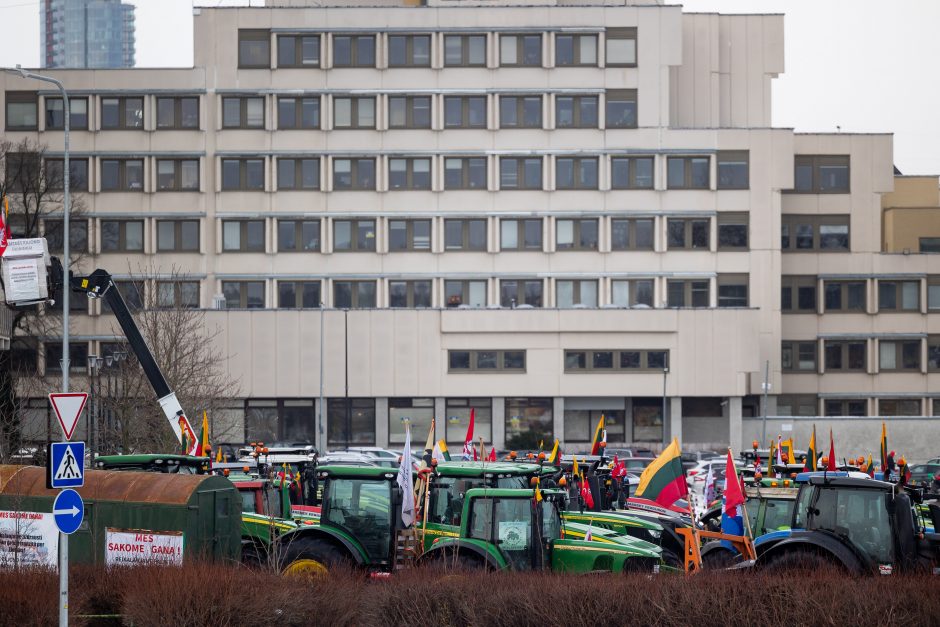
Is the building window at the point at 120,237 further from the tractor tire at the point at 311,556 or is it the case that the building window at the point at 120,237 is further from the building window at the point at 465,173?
the tractor tire at the point at 311,556

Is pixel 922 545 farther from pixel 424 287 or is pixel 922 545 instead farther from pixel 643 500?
pixel 424 287

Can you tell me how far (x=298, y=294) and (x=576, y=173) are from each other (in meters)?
15.6

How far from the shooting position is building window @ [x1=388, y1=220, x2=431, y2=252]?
66250mm

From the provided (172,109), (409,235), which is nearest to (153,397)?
(409,235)

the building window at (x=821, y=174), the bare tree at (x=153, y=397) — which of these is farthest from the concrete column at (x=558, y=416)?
the bare tree at (x=153, y=397)

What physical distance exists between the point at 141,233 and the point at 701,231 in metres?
29.0

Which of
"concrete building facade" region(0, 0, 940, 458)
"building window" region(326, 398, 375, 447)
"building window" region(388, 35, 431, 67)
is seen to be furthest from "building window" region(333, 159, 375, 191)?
"building window" region(326, 398, 375, 447)

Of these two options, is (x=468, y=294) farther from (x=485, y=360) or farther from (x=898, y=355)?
(x=898, y=355)

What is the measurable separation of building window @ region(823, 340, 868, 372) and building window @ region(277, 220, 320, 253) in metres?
28.2

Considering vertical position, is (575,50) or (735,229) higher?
(575,50)

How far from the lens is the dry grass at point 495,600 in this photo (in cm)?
1466

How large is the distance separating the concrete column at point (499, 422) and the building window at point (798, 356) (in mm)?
16219

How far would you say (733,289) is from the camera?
6644 cm

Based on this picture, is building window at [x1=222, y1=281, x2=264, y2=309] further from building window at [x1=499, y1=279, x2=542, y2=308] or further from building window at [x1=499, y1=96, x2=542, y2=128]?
building window at [x1=499, y1=96, x2=542, y2=128]
